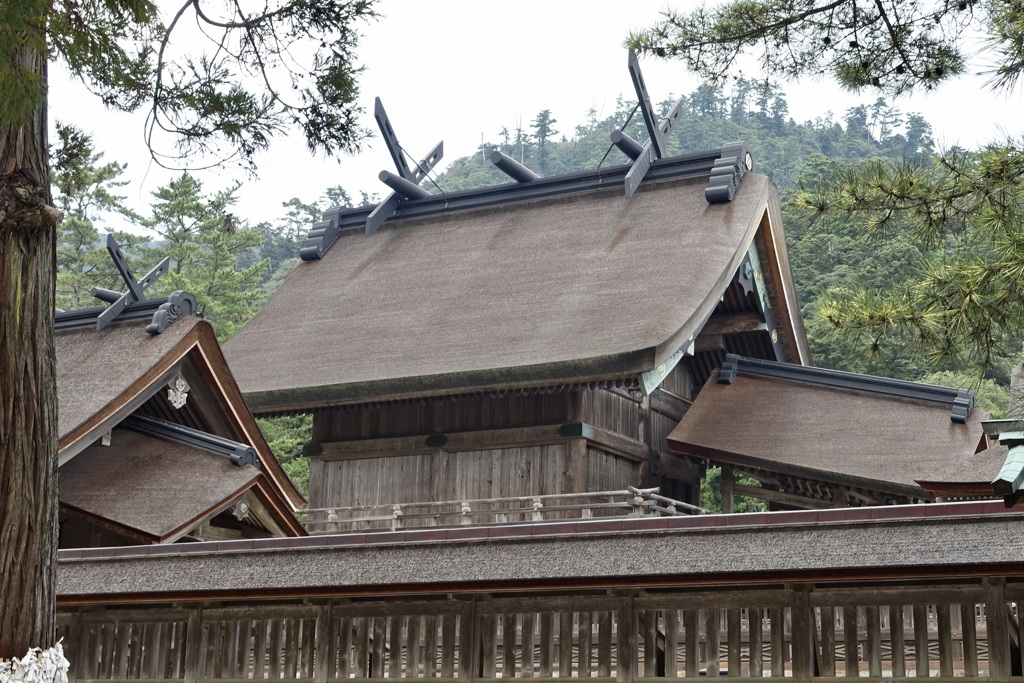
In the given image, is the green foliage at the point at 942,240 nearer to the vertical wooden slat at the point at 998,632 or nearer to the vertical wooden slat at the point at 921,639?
the vertical wooden slat at the point at 998,632

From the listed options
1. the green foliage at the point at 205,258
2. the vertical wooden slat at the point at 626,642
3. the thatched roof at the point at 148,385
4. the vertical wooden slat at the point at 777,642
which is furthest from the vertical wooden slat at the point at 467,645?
the green foliage at the point at 205,258

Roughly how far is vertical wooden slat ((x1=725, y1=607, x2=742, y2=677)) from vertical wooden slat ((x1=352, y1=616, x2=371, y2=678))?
9.47 ft

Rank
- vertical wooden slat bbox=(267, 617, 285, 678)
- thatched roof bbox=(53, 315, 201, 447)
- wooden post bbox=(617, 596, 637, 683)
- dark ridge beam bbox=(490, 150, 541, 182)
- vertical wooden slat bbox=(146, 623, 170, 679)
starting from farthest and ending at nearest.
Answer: dark ridge beam bbox=(490, 150, 541, 182) → thatched roof bbox=(53, 315, 201, 447) → vertical wooden slat bbox=(146, 623, 170, 679) → vertical wooden slat bbox=(267, 617, 285, 678) → wooden post bbox=(617, 596, 637, 683)

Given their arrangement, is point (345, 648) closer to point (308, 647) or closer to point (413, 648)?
point (308, 647)

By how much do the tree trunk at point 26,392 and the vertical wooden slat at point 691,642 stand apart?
4.41m

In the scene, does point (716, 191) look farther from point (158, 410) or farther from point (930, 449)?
point (158, 410)

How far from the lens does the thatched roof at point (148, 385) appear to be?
12477 millimetres

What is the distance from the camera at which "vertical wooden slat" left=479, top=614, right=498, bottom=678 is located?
929cm

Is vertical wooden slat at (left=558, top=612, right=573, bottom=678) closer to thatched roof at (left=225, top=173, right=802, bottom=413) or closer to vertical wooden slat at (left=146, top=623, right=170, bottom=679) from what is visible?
vertical wooden slat at (left=146, top=623, right=170, bottom=679)

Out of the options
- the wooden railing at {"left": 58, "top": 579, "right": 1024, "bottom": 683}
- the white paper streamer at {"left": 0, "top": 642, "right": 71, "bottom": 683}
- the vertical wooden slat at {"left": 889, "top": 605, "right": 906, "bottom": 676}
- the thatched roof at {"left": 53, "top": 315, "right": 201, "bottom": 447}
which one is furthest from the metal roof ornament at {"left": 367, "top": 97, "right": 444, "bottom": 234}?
the white paper streamer at {"left": 0, "top": 642, "right": 71, "bottom": 683}

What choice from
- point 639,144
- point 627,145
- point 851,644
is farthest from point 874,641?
point 639,144

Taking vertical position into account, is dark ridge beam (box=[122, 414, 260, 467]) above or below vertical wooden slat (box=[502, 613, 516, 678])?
above

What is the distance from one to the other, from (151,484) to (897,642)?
7483 mm

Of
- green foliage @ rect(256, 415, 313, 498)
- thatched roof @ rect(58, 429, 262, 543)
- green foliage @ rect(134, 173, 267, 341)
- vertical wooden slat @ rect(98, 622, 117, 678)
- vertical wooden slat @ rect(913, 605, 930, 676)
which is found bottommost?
vertical wooden slat @ rect(98, 622, 117, 678)
